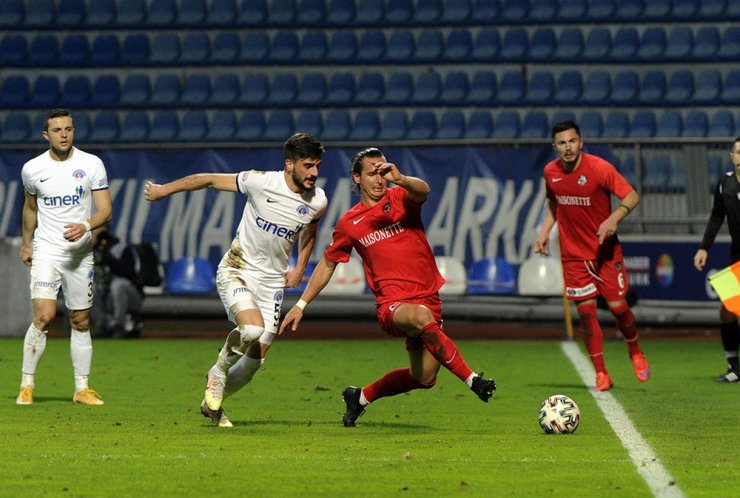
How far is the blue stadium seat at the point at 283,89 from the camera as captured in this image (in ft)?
74.9

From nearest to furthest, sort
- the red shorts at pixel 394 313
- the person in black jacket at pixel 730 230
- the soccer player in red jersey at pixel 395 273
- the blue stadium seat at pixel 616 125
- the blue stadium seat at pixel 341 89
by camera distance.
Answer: the soccer player in red jersey at pixel 395 273, the red shorts at pixel 394 313, the person in black jacket at pixel 730 230, the blue stadium seat at pixel 616 125, the blue stadium seat at pixel 341 89

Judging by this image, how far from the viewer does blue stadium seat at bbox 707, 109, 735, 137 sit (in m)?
21.6

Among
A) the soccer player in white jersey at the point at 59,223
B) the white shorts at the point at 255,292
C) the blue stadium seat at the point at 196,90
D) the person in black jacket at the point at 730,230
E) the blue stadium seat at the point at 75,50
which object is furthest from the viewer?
the blue stadium seat at the point at 75,50

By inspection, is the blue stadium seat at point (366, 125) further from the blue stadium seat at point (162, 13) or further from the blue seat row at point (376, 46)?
the blue stadium seat at point (162, 13)

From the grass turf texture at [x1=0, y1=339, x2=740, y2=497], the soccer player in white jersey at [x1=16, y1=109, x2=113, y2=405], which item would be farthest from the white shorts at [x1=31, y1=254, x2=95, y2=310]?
the grass turf texture at [x1=0, y1=339, x2=740, y2=497]

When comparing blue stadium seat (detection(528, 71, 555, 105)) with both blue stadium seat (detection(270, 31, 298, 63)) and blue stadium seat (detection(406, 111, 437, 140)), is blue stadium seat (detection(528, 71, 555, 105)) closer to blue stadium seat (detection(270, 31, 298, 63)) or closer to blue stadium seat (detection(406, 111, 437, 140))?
blue stadium seat (detection(406, 111, 437, 140))

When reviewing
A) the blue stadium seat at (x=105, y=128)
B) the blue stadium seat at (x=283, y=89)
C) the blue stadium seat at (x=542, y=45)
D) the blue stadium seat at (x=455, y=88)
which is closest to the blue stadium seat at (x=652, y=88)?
the blue stadium seat at (x=542, y=45)

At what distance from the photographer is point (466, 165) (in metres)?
18.7

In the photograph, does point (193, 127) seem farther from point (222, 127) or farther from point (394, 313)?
point (394, 313)

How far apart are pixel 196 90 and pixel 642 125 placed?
7080mm

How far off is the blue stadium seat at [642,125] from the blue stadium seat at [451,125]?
2.57 meters

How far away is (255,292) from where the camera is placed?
351 inches

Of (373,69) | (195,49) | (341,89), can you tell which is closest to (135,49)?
(195,49)

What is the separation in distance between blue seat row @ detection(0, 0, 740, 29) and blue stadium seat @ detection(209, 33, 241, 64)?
0.23 m
